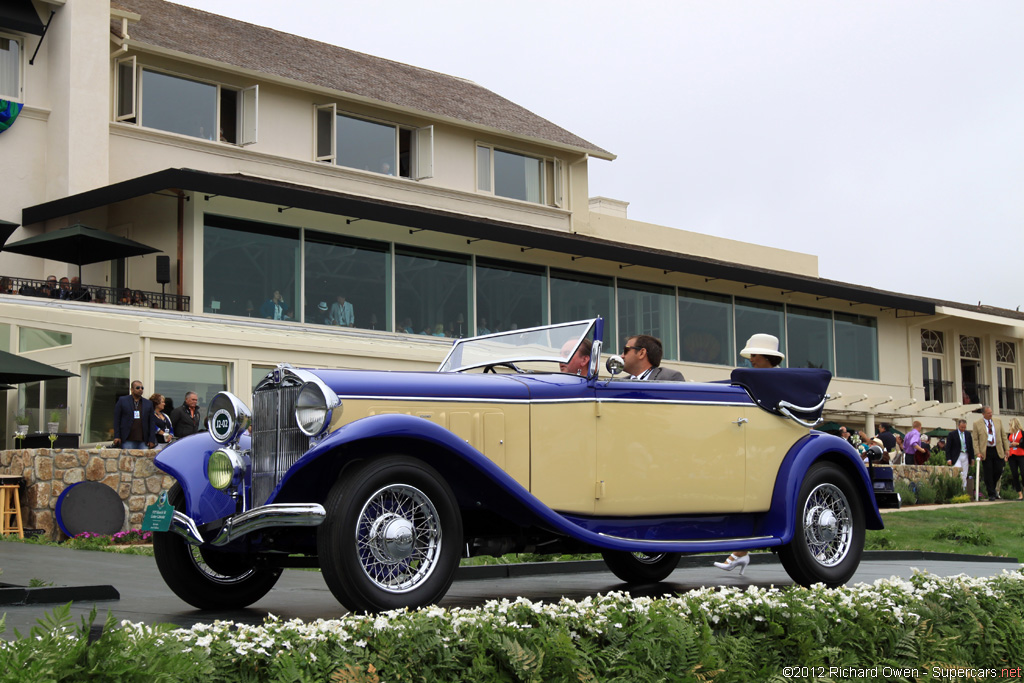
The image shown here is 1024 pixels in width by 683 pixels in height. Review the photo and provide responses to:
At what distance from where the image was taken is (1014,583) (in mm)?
6316

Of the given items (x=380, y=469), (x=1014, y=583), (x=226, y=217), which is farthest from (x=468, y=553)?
(x=226, y=217)

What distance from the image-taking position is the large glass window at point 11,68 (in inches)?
880

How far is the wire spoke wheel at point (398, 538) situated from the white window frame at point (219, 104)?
19.3 meters

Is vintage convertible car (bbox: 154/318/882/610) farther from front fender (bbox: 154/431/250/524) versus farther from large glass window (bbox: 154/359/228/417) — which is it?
large glass window (bbox: 154/359/228/417)

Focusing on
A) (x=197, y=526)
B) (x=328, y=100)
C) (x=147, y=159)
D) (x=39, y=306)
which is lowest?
(x=197, y=526)

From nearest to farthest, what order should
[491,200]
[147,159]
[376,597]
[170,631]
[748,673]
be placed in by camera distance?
[170,631], [748,673], [376,597], [147,159], [491,200]

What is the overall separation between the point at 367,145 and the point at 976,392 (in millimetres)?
23565

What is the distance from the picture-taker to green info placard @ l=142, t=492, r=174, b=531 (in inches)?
246

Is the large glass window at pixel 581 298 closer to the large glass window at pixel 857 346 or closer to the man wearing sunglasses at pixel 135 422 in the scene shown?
the large glass window at pixel 857 346

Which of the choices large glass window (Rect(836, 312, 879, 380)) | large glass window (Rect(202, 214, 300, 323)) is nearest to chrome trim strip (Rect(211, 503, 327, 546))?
large glass window (Rect(202, 214, 300, 323))

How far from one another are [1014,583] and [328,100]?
22.4 m

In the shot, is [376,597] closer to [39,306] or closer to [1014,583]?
[1014,583]

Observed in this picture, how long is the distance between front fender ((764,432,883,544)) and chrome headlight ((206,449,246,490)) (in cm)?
360

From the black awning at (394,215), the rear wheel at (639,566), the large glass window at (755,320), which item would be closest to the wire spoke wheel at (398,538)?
the rear wheel at (639,566)
